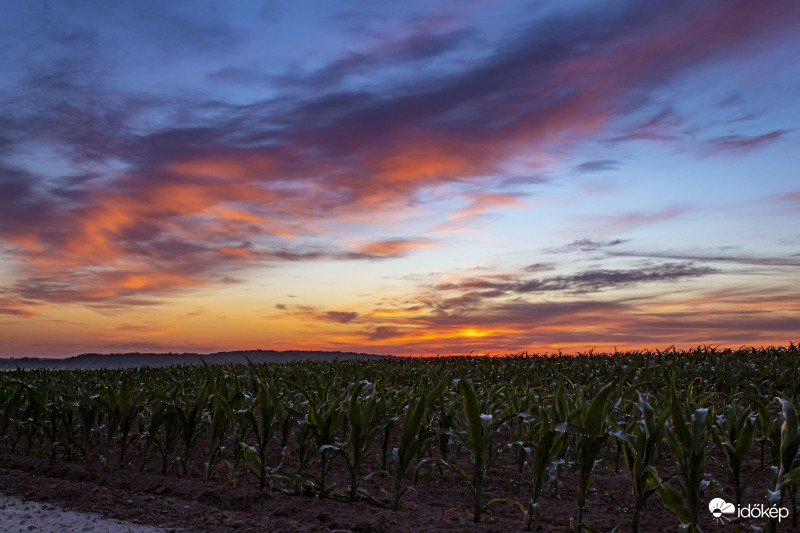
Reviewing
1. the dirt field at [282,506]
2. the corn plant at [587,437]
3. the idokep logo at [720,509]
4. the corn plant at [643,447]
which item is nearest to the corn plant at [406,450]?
the dirt field at [282,506]

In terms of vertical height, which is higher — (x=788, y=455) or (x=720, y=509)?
(x=788, y=455)

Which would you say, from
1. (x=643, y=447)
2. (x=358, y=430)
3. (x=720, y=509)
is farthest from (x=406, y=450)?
(x=720, y=509)

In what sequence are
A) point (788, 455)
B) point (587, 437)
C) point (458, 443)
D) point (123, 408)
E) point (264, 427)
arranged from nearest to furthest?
1. point (788, 455)
2. point (587, 437)
3. point (264, 427)
4. point (458, 443)
5. point (123, 408)

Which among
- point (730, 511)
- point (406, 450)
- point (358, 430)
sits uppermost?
point (358, 430)

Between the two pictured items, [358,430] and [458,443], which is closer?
[358,430]

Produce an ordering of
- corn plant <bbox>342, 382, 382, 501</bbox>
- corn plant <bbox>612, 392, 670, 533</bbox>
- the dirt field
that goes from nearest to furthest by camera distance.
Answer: corn plant <bbox>612, 392, 670, 533</bbox> < the dirt field < corn plant <bbox>342, 382, 382, 501</bbox>

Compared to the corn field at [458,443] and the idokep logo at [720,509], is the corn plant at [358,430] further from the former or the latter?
the idokep logo at [720,509]

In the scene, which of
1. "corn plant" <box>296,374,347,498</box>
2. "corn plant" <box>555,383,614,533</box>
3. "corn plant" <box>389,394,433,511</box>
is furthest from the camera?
"corn plant" <box>296,374,347,498</box>

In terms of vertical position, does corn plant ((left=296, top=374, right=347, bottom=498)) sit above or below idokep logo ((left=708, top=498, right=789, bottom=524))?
above

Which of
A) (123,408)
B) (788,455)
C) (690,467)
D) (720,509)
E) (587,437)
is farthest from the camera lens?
(123,408)

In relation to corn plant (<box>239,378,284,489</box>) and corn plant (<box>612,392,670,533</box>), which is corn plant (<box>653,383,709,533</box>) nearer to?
corn plant (<box>612,392,670,533</box>)

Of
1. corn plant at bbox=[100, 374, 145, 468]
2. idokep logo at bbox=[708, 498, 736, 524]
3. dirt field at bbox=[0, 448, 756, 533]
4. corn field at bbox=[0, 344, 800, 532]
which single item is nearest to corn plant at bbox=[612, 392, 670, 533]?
corn field at bbox=[0, 344, 800, 532]

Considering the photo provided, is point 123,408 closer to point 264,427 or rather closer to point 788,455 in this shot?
point 264,427

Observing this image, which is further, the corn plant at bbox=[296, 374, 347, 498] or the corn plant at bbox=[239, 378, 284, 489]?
the corn plant at bbox=[239, 378, 284, 489]
